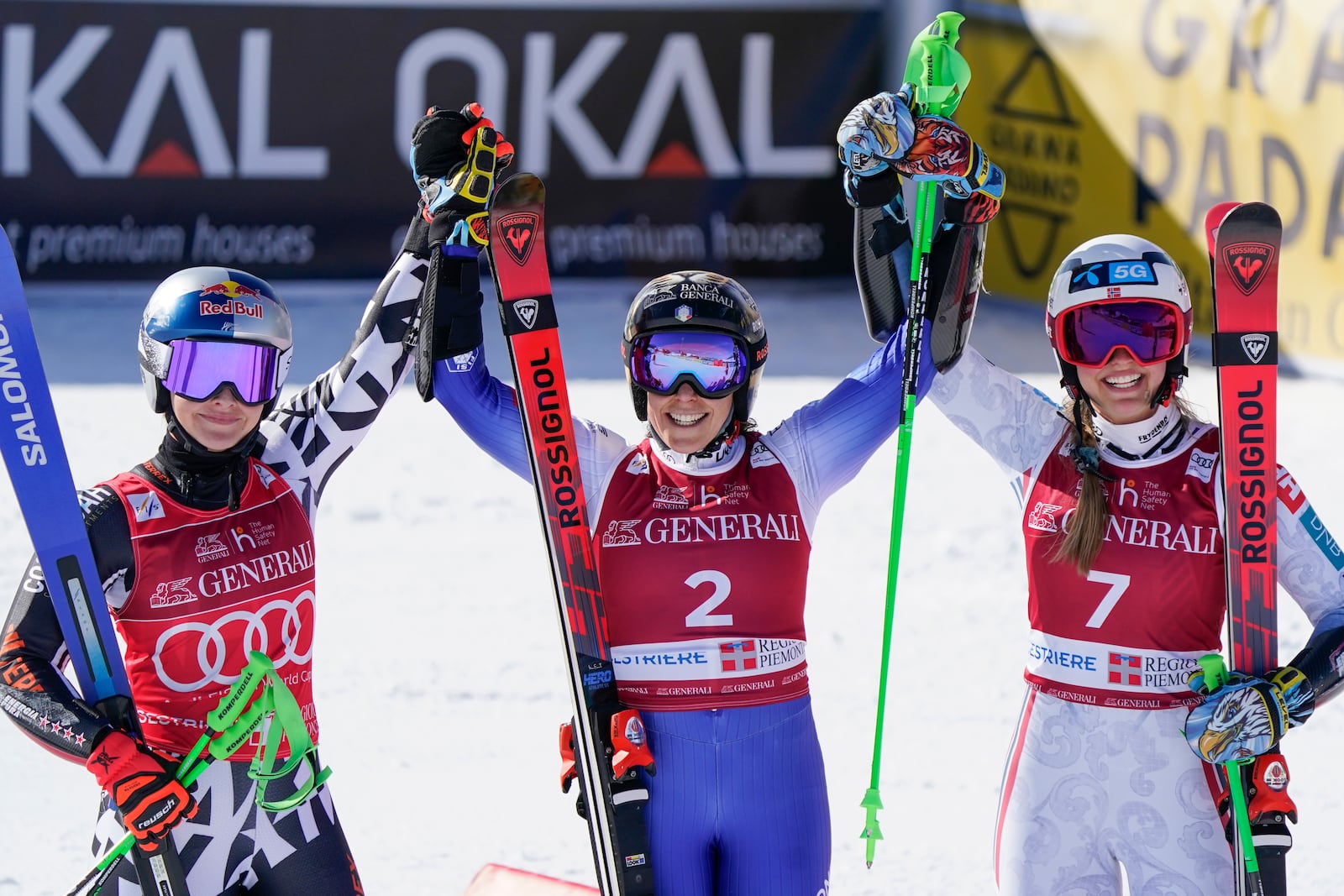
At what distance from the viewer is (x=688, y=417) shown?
352 centimetres

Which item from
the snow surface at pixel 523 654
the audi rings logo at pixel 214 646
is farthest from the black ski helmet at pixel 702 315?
the snow surface at pixel 523 654

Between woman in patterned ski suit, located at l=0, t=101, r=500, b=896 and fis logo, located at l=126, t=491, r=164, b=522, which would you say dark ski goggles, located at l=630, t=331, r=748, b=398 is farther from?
fis logo, located at l=126, t=491, r=164, b=522

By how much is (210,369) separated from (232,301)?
0.16 m

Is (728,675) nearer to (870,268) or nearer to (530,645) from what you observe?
(870,268)

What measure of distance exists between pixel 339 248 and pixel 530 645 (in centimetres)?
703

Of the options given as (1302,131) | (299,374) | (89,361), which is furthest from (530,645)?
(1302,131)

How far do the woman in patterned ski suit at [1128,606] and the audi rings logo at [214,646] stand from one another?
1629 millimetres

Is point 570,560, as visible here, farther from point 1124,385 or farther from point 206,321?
point 1124,385

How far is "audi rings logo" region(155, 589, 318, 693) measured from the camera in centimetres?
329

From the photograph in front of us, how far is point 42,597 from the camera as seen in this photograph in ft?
10.6

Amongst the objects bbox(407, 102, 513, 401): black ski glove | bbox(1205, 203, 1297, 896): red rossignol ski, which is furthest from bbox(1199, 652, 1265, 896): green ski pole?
bbox(407, 102, 513, 401): black ski glove

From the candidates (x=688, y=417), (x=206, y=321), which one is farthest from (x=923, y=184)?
(x=206, y=321)

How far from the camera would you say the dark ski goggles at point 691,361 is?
3.50m

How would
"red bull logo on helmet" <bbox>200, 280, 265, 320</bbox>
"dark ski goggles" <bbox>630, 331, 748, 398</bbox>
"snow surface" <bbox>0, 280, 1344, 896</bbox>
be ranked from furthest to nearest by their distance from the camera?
"snow surface" <bbox>0, 280, 1344, 896</bbox> → "dark ski goggles" <bbox>630, 331, 748, 398</bbox> → "red bull logo on helmet" <bbox>200, 280, 265, 320</bbox>
